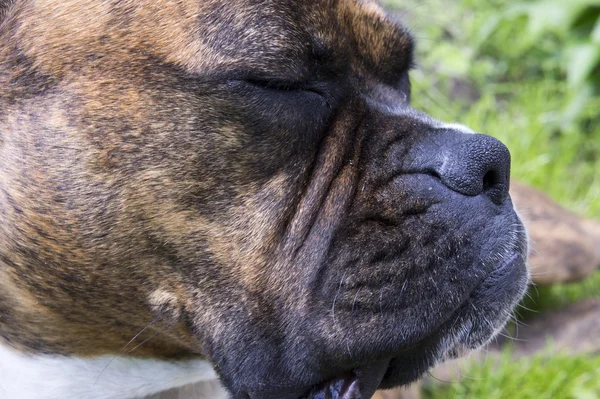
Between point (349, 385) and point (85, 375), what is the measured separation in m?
0.90

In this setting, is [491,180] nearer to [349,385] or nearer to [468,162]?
[468,162]

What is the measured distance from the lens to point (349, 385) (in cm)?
219

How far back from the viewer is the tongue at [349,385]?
7.12 ft

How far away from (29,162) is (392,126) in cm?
110

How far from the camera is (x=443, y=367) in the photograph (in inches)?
152

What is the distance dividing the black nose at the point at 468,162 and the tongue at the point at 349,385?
0.58 m

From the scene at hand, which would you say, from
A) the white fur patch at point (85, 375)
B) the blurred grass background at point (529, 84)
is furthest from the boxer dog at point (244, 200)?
the blurred grass background at point (529, 84)

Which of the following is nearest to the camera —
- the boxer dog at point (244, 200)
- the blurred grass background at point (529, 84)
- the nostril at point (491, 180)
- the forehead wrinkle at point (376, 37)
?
the boxer dog at point (244, 200)

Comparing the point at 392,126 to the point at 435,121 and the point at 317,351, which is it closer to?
the point at 435,121

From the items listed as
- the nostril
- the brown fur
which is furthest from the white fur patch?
the nostril

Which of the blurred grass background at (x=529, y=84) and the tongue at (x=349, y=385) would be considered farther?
the blurred grass background at (x=529, y=84)

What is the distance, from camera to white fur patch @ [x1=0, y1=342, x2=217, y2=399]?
2410 millimetres

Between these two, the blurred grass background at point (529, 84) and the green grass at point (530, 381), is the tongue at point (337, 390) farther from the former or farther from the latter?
the blurred grass background at point (529, 84)

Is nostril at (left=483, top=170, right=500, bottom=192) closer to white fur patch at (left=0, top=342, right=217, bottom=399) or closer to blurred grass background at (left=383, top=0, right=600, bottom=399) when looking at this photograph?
white fur patch at (left=0, top=342, right=217, bottom=399)
